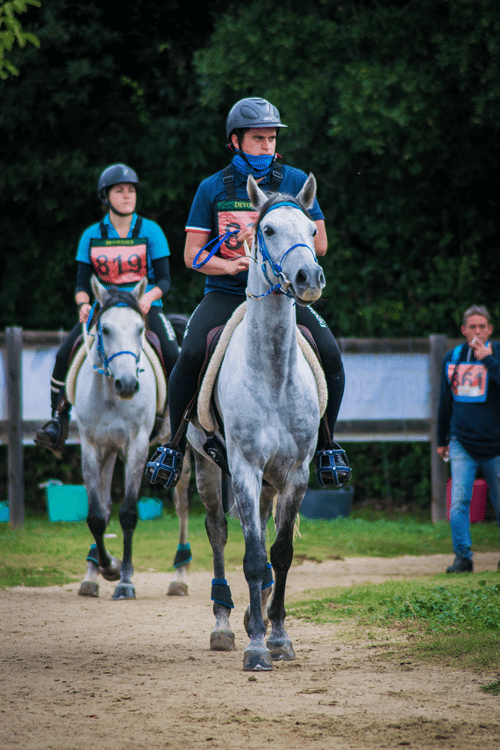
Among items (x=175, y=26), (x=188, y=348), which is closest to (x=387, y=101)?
(x=175, y=26)

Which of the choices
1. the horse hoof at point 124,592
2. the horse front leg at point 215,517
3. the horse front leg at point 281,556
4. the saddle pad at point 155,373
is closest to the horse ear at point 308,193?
the horse front leg at point 281,556

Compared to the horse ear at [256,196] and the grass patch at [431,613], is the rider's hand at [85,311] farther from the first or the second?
the horse ear at [256,196]

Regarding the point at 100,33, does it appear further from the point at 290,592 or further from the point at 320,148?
the point at 290,592

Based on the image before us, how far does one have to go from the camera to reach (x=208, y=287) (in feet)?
20.0

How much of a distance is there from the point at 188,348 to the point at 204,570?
3.92 metres

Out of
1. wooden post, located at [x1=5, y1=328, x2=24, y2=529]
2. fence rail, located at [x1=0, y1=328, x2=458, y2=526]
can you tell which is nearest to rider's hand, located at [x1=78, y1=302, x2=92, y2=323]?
fence rail, located at [x1=0, y1=328, x2=458, y2=526]

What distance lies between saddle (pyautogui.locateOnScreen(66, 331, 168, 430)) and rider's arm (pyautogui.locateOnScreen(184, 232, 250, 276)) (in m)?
2.64

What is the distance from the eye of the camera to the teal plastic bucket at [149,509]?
1266 cm

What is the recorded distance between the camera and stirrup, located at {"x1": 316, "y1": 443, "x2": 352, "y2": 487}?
563 cm

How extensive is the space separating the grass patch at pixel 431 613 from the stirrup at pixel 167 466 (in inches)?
57.1

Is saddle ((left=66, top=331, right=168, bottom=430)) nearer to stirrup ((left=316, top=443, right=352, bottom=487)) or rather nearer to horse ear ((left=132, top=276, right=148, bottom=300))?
horse ear ((left=132, top=276, right=148, bottom=300))

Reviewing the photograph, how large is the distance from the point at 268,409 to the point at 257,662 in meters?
1.36

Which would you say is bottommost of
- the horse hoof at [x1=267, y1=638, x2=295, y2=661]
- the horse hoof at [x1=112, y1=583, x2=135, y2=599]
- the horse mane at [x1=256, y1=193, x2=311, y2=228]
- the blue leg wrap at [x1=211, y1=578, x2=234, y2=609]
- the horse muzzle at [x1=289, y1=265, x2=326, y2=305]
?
the horse hoof at [x1=112, y1=583, x2=135, y2=599]

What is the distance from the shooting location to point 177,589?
7.86 meters
